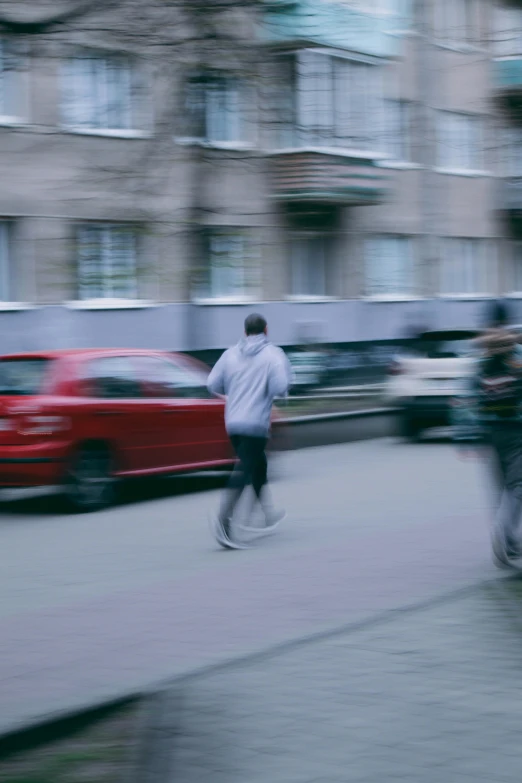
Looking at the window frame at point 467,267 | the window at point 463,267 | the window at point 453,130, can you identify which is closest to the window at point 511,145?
the window at point 453,130

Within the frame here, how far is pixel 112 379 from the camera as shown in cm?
1320

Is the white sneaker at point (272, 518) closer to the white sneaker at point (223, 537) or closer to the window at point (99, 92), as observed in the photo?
the white sneaker at point (223, 537)

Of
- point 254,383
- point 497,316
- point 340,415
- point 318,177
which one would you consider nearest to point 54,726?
point 497,316

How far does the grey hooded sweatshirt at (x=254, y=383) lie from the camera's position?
410 inches

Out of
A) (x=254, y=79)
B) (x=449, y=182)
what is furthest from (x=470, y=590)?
(x=449, y=182)

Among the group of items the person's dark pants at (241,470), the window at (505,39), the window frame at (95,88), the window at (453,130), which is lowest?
the person's dark pants at (241,470)

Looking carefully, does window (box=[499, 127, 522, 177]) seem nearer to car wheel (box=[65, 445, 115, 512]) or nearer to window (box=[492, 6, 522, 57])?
window (box=[492, 6, 522, 57])

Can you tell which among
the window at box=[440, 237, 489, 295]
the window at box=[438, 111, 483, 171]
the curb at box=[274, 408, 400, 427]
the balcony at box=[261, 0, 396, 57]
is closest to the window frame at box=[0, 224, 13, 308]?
the curb at box=[274, 408, 400, 427]

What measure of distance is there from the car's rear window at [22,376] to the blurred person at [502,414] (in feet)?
15.8

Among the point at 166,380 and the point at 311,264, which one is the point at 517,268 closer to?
the point at 311,264

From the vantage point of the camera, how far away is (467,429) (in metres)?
9.56

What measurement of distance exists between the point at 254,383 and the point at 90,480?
9.65 feet

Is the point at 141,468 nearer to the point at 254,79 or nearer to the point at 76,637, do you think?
the point at 76,637

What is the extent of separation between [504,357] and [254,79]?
2.97 meters
